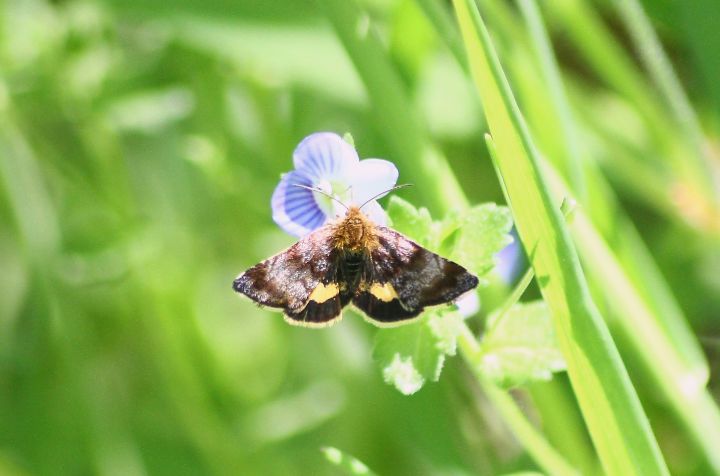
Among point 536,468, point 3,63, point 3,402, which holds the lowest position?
point 536,468

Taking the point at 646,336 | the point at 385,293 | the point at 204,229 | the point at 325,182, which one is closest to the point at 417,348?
the point at 385,293

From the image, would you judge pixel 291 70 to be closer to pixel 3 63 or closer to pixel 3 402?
pixel 3 63

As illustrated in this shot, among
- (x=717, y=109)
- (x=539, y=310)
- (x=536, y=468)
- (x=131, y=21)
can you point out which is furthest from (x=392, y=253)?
(x=131, y=21)

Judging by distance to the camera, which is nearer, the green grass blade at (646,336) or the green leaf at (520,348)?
the green leaf at (520,348)

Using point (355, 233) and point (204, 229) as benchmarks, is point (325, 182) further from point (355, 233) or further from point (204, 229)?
point (204, 229)

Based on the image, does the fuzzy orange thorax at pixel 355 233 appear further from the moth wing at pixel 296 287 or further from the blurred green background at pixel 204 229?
the blurred green background at pixel 204 229

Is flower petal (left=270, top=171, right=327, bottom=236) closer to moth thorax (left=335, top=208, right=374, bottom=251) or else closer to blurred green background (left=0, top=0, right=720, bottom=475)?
moth thorax (left=335, top=208, right=374, bottom=251)

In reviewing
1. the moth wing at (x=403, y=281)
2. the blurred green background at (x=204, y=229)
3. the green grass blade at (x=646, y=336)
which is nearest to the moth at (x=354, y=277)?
the moth wing at (x=403, y=281)
